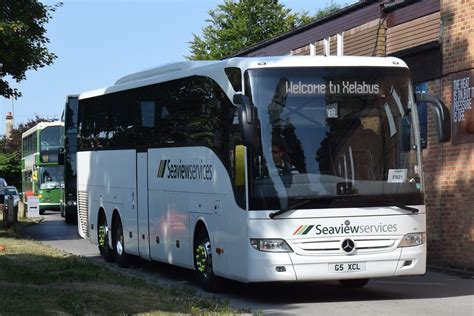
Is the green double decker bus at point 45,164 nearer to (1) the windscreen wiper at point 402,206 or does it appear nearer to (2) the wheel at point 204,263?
(2) the wheel at point 204,263

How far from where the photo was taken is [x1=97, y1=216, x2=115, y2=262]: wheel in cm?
1869

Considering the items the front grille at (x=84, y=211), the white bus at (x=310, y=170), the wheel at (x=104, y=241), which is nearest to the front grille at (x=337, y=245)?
the white bus at (x=310, y=170)

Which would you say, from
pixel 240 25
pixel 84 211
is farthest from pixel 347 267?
pixel 240 25

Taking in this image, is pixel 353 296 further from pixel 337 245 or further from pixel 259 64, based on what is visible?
pixel 259 64

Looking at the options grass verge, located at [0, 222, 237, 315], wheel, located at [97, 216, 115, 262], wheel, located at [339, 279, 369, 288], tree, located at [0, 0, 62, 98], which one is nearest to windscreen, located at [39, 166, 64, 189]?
tree, located at [0, 0, 62, 98]

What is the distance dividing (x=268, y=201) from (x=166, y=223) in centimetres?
395

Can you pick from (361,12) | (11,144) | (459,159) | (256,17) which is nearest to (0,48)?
(361,12)

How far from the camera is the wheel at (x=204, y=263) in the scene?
13133 millimetres

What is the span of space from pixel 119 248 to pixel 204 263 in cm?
503

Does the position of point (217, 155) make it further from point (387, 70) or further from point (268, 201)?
point (387, 70)

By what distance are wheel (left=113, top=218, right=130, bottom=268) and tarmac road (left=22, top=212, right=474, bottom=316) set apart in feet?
→ 2.83

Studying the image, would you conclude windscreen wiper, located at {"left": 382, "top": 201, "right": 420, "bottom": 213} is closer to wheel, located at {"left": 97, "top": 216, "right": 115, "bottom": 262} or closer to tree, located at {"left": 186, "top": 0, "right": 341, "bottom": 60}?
wheel, located at {"left": 97, "top": 216, "right": 115, "bottom": 262}

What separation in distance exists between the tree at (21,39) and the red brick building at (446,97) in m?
9.69

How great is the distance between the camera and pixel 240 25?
61.7 m
